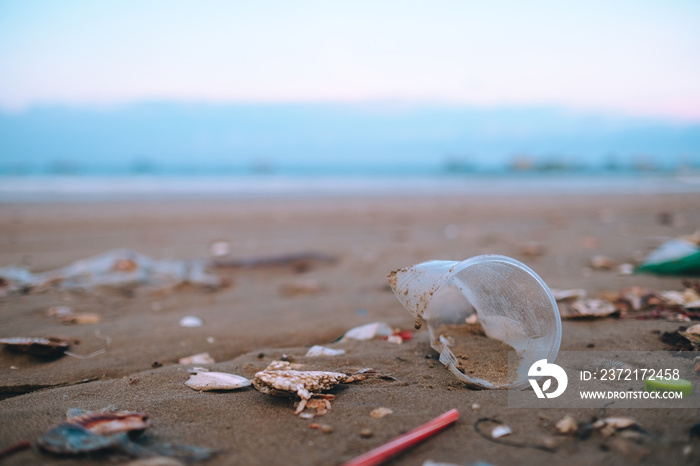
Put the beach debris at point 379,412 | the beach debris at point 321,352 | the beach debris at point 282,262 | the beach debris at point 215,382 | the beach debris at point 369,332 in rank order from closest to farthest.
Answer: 1. the beach debris at point 379,412
2. the beach debris at point 215,382
3. the beach debris at point 321,352
4. the beach debris at point 369,332
5. the beach debris at point 282,262

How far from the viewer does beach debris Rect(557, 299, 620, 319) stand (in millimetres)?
2916

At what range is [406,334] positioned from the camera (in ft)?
9.49

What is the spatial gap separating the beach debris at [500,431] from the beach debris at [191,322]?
2.30m

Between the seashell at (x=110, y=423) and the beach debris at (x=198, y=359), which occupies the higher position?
the seashell at (x=110, y=423)

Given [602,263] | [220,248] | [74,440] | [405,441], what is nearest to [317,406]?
[405,441]

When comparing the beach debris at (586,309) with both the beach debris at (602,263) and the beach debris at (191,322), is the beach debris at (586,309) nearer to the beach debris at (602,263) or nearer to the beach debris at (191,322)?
the beach debris at (602,263)

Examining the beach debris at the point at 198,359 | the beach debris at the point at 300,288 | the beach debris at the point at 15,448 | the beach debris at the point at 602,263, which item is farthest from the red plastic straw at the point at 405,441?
the beach debris at the point at 602,263

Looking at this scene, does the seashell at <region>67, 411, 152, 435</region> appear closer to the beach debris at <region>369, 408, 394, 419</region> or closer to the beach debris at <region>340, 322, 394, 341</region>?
the beach debris at <region>369, 408, 394, 419</region>

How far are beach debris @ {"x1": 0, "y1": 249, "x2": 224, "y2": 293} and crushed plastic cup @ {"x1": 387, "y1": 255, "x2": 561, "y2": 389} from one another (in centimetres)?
257

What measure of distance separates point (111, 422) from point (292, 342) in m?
1.46

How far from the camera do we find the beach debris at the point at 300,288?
4.15 meters

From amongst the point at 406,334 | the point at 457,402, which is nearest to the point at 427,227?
the point at 406,334

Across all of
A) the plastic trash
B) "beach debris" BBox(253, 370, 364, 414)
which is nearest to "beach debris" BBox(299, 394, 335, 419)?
"beach debris" BBox(253, 370, 364, 414)

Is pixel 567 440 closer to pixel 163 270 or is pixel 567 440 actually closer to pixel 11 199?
pixel 163 270
